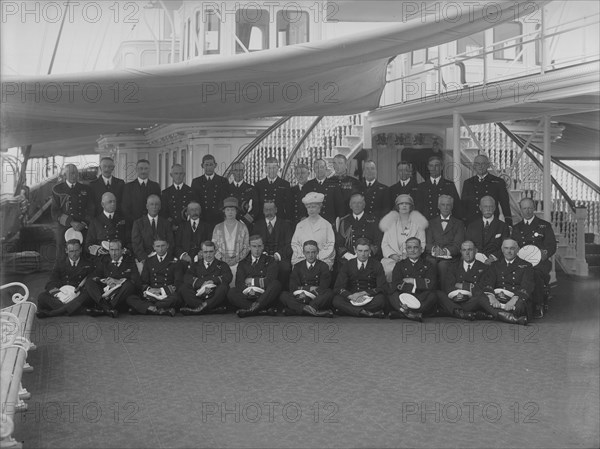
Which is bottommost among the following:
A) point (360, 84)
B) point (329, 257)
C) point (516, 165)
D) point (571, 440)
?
point (571, 440)

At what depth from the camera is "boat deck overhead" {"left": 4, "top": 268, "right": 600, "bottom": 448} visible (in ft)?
14.9

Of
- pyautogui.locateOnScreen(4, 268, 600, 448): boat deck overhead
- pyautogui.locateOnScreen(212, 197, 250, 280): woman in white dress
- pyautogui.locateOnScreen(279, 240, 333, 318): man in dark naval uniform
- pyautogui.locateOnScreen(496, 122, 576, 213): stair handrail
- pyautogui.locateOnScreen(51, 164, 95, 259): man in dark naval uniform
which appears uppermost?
pyautogui.locateOnScreen(496, 122, 576, 213): stair handrail

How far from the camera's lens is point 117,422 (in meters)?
4.72

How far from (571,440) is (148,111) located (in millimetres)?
6960

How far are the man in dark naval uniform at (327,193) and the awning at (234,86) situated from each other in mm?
1052

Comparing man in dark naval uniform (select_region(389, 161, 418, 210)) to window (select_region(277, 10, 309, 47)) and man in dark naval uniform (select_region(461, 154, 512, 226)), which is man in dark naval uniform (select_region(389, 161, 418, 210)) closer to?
man in dark naval uniform (select_region(461, 154, 512, 226))

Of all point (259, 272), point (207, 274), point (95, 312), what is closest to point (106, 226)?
point (95, 312)

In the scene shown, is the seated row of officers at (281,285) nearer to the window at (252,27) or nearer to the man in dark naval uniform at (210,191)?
the man in dark naval uniform at (210,191)

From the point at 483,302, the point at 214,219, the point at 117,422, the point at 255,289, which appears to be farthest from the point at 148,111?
the point at 117,422

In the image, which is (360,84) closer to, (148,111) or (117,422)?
(148,111)

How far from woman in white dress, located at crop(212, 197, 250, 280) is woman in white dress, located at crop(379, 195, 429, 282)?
1.77 meters

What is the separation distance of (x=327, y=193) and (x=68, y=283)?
11.6 ft

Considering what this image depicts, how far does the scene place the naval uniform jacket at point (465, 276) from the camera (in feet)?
28.8

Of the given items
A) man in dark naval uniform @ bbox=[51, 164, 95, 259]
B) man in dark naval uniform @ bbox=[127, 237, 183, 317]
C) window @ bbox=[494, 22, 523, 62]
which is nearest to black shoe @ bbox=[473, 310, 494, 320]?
man in dark naval uniform @ bbox=[127, 237, 183, 317]
